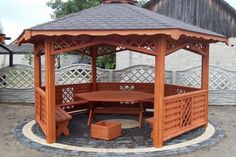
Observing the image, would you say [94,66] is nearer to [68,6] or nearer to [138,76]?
[138,76]

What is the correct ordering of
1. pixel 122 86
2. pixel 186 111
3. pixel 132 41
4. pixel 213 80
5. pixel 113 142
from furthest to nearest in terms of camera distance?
1. pixel 213 80
2. pixel 122 86
3. pixel 186 111
4. pixel 113 142
5. pixel 132 41

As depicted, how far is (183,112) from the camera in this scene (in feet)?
21.5

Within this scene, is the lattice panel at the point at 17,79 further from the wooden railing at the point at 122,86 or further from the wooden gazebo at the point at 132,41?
the wooden gazebo at the point at 132,41

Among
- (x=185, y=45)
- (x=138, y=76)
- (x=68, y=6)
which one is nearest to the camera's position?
(x=185, y=45)

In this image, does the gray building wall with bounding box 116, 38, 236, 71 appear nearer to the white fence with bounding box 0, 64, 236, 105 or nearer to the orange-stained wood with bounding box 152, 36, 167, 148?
the white fence with bounding box 0, 64, 236, 105

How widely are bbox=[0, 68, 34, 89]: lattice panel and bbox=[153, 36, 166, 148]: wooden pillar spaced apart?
22.2 ft

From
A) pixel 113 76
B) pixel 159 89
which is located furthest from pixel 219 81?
pixel 159 89

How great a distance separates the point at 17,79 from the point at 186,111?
269 inches

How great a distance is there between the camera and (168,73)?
1169 centimetres

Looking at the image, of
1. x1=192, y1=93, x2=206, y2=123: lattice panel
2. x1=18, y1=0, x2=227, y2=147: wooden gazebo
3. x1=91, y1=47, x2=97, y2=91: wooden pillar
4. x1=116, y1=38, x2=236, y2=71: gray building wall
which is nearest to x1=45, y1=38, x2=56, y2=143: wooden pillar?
x1=18, y1=0, x2=227, y2=147: wooden gazebo

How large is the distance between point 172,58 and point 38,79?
10.5 m

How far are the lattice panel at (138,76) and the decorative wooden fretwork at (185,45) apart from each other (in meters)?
4.16

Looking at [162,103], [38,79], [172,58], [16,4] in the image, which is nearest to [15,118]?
[38,79]

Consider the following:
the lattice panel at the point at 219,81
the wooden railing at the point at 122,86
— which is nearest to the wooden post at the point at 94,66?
the wooden railing at the point at 122,86
